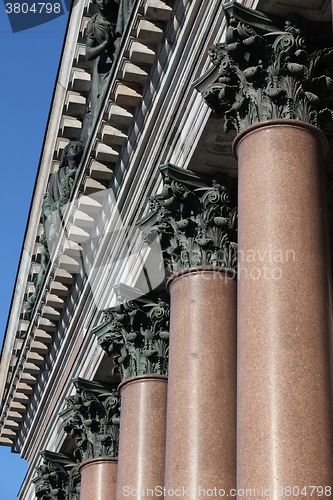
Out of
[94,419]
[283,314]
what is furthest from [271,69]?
[94,419]

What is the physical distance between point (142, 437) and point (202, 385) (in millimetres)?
4173

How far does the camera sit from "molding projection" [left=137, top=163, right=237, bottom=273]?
766 inches

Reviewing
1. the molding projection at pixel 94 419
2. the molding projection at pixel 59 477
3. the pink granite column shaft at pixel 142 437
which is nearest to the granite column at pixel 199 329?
the pink granite column shaft at pixel 142 437

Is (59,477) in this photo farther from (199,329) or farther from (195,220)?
(199,329)

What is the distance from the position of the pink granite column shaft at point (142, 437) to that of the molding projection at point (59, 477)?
418 inches

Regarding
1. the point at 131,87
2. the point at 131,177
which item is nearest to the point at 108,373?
the point at 131,177

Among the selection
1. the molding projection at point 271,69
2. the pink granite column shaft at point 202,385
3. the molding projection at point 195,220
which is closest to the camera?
the molding projection at point 271,69

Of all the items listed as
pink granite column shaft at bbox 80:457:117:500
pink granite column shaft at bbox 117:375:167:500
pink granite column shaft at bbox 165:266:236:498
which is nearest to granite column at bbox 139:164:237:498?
pink granite column shaft at bbox 165:266:236:498

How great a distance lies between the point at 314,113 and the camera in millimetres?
16609

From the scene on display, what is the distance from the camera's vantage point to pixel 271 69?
1711 centimetres

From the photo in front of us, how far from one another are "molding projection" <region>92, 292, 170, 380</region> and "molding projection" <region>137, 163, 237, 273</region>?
2.39m

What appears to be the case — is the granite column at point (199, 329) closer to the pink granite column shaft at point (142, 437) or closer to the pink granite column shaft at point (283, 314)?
the pink granite column shaft at point (283, 314)

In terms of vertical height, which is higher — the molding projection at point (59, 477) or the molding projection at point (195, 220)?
the molding projection at point (195, 220)

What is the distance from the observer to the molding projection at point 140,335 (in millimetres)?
22828
